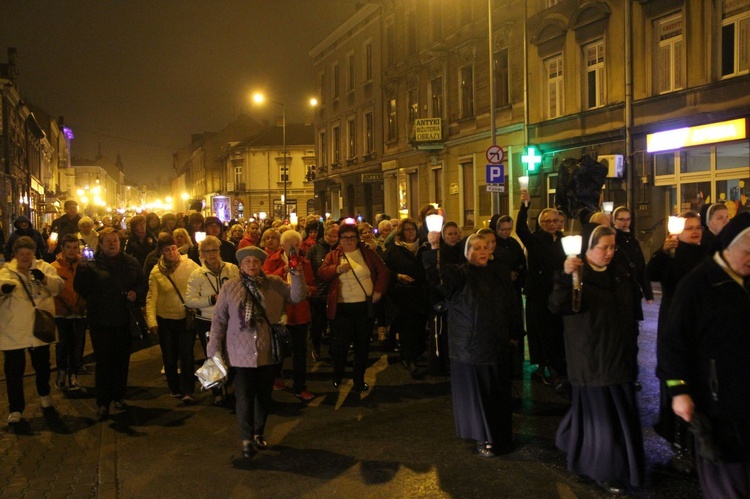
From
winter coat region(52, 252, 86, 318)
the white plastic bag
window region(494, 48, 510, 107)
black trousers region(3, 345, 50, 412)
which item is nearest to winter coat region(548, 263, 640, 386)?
the white plastic bag

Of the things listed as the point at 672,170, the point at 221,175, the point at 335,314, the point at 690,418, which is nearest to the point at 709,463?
the point at 690,418

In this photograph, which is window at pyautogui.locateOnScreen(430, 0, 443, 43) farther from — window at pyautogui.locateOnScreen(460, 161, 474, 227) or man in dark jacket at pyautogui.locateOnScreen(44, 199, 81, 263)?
man in dark jacket at pyautogui.locateOnScreen(44, 199, 81, 263)

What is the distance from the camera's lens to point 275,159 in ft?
241

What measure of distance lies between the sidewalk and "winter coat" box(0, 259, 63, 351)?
2.95ft

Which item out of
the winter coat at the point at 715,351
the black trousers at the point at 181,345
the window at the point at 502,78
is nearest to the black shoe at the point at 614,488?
the winter coat at the point at 715,351

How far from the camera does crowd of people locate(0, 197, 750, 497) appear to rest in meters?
3.98

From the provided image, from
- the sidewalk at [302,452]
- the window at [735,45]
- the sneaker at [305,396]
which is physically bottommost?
the sidewalk at [302,452]

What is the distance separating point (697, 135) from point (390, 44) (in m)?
20.9

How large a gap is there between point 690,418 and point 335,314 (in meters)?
5.13

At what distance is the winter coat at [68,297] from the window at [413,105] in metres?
26.1

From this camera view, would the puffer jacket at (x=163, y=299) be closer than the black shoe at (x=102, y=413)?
No

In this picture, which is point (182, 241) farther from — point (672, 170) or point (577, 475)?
point (672, 170)

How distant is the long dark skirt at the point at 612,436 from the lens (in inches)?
198

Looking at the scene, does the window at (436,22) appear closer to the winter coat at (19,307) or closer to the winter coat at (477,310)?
the winter coat at (19,307)
